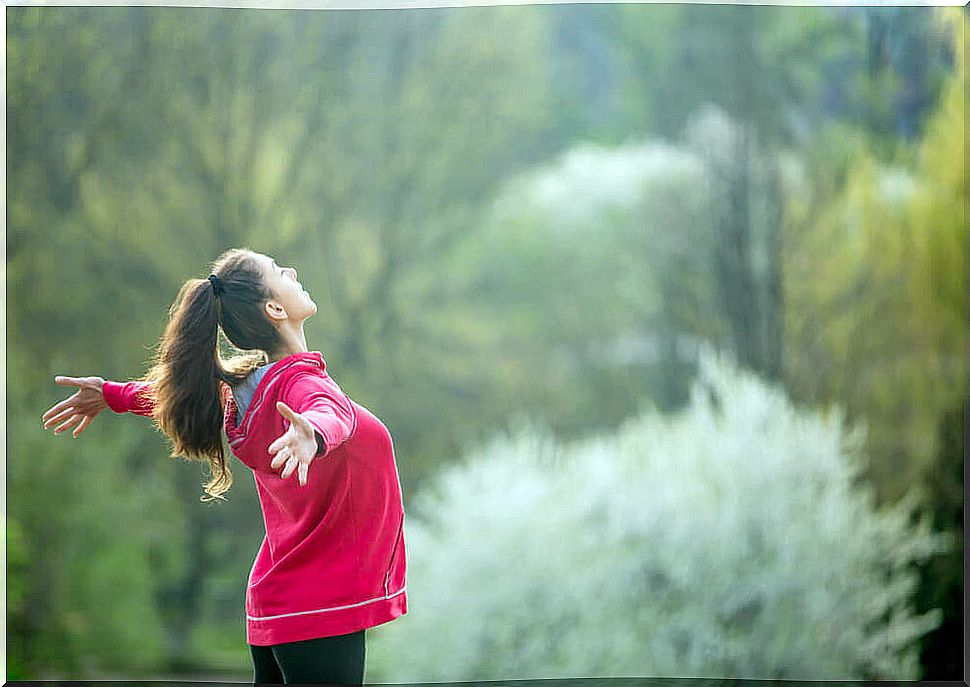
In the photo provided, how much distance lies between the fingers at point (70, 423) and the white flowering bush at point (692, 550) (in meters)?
1.11

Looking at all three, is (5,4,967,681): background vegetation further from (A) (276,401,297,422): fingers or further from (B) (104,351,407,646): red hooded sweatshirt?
(A) (276,401,297,422): fingers

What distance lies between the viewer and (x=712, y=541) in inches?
136

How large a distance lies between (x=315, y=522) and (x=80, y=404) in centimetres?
85

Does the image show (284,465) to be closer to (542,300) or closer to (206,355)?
(206,355)

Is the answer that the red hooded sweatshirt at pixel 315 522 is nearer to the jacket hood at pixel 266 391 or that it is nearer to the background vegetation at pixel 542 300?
the jacket hood at pixel 266 391

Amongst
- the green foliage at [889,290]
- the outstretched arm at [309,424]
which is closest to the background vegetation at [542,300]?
the green foliage at [889,290]

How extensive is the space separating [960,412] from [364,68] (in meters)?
2.15

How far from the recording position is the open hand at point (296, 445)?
2588 millimetres

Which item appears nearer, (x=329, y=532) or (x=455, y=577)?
(x=329, y=532)

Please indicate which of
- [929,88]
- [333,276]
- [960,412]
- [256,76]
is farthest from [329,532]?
[929,88]

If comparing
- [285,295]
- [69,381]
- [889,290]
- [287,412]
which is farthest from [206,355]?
[889,290]

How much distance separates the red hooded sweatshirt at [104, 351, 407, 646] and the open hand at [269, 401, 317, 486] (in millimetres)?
283

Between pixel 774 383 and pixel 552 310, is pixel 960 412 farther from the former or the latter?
pixel 552 310

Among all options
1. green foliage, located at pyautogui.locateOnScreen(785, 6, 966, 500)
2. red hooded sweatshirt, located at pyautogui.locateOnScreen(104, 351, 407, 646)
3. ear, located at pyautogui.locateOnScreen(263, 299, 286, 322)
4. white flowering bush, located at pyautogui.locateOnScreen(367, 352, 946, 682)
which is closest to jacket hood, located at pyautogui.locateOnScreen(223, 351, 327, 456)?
red hooded sweatshirt, located at pyautogui.locateOnScreen(104, 351, 407, 646)
